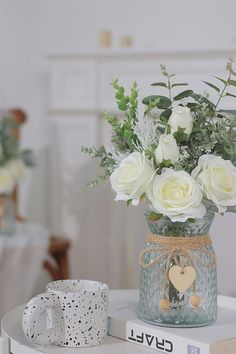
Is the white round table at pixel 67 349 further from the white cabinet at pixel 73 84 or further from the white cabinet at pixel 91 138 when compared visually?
the white cabinet at pixel 73 84

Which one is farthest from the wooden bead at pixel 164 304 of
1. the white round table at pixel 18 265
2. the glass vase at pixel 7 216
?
the glass vase at pixel 7 216

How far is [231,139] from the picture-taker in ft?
4.02

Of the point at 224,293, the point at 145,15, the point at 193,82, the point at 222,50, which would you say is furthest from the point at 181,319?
the point at 145,15

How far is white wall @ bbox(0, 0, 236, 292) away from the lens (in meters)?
3.11

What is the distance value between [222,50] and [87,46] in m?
0.68

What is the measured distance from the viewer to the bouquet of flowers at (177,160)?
3.90 feet

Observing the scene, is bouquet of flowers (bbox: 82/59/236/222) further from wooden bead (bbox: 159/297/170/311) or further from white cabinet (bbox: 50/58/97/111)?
white cabinet (bbox: 50/58/97/111)

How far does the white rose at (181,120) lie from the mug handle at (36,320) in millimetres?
348

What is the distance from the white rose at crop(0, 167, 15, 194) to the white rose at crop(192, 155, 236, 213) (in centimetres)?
168

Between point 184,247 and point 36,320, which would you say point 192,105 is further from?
point 36,320

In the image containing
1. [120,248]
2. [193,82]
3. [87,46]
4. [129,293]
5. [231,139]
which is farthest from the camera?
[87,46]

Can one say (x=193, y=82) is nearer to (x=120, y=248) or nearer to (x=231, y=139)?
(x=120, y=248)

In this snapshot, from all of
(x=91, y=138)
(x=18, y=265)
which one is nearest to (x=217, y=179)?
(x=18, y=265)

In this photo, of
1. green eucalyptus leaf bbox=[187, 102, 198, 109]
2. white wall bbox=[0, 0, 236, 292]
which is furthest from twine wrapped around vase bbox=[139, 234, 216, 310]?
white wall bbox=[0, 0, 236, 292]
